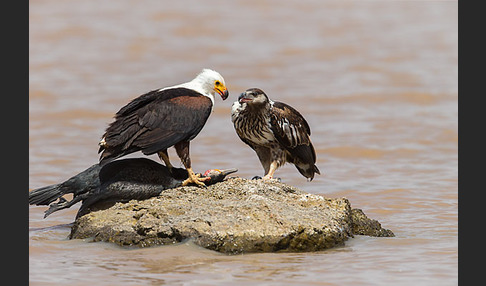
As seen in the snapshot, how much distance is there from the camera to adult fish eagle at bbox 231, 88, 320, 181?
29.0ft

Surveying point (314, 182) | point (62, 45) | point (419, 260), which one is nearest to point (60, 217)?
point (314, 182)

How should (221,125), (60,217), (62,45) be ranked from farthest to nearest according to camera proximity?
(62,45), (221,125), (60,217)

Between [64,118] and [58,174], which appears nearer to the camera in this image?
[58,174]

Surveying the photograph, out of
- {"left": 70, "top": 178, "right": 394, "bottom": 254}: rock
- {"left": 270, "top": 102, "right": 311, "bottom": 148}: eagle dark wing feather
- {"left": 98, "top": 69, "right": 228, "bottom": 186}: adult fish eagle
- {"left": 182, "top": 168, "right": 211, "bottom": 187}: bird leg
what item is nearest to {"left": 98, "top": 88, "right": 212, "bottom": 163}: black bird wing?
{"left": 98, "top": 69, "right": 228, "bottom": 186}: adult fish eagle

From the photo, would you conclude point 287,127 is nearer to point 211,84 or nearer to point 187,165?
point 211,84

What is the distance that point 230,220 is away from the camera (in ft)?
24.1

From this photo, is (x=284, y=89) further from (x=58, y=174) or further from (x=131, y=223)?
(x=131, y=223)

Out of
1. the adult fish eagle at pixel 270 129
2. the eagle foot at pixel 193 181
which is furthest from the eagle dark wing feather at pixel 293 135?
the eagle foot at pixel 193 181

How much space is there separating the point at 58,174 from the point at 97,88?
5.53 metres

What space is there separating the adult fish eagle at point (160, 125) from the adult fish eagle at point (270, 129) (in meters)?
0.47

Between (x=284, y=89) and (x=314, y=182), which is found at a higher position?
(x=284, y=89)

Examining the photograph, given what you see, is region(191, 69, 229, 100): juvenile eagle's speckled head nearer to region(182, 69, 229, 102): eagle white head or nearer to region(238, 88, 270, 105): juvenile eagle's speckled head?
region(182, 69, 229, 102): eagle white head

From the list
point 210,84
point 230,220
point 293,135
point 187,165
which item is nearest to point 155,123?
point 187,165

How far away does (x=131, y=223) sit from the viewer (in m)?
7.53
